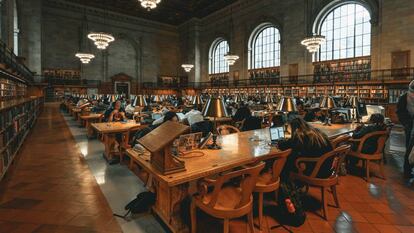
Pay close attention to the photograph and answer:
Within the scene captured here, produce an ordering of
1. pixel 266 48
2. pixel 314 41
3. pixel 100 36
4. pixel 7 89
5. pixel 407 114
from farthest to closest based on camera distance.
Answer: pixel 266 48 → pixel 100 36 → pixel 314 41 → pixel 7 89 → pixel 407 114

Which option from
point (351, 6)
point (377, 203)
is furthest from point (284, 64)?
point (377, 203)

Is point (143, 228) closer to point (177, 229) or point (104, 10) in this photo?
point (177, 229)

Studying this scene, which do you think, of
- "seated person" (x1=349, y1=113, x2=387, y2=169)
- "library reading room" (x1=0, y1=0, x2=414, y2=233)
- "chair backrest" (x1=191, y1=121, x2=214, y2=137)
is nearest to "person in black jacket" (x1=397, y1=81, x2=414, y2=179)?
"library reading room" (x1=0, y1=0, x2=414, y2=233)

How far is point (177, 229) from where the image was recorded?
2223 millimetres

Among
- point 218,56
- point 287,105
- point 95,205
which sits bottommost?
point 95,205

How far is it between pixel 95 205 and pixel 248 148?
6.51 feet

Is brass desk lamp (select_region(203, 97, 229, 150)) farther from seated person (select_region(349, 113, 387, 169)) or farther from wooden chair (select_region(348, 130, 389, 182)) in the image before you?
seated person (select_region(349, 113, 387, 169))

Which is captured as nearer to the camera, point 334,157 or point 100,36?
point 334,157

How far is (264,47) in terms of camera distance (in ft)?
67.3

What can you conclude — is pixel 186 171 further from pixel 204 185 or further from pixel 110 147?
pixel 110 147

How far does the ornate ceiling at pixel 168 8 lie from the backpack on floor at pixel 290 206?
837 inches

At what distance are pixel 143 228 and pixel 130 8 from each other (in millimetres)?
24238

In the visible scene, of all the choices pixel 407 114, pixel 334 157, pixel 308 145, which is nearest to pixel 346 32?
pixel 407 114

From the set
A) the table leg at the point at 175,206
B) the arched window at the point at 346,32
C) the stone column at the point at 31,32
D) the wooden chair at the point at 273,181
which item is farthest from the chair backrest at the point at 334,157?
the stone column at the point at 31,32
